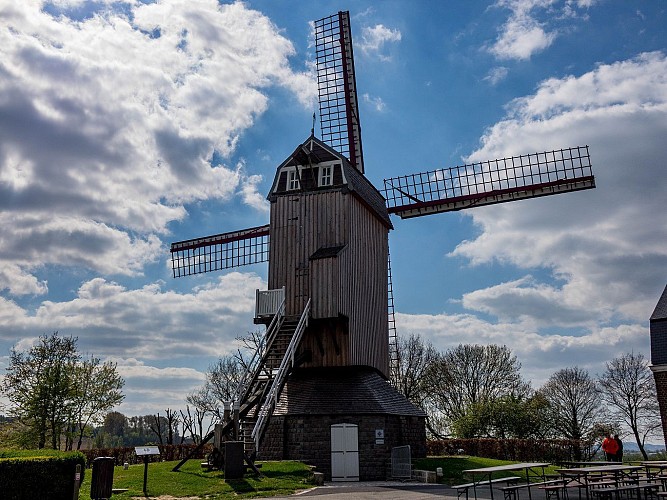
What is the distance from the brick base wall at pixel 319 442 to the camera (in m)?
22.9

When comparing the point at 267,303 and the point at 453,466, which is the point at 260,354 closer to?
the point at 267,303

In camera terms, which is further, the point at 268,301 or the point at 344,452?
the point at 268,301

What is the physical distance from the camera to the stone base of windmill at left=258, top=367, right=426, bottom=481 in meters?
23.0

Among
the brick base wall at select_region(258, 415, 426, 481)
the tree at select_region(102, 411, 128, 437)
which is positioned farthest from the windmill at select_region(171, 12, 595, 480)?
the tree at select_region(102, 411, 128, 437)

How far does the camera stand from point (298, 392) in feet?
81.5

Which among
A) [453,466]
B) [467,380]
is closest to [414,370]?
[467,380]

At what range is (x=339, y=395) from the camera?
80.1 ft

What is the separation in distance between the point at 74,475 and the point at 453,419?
136ft

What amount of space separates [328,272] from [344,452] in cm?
697

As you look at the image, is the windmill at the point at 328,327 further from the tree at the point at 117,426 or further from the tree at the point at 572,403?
the tree at the point at 117,426

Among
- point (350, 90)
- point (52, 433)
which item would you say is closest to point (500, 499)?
point (350, 90)

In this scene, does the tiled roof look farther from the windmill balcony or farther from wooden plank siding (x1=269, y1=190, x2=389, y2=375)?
the windmill balcony

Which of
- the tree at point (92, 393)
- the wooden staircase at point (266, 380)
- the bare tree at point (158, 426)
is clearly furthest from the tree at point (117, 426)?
the wooden staircase at point (266, 380)

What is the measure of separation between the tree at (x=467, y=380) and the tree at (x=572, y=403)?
2.88 m
